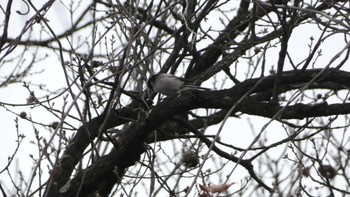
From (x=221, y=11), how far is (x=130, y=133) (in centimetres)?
202

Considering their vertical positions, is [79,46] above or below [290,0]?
above

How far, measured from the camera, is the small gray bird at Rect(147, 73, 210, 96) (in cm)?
398

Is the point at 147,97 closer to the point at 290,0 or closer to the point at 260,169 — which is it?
the point at 290,0

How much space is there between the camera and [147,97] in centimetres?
464

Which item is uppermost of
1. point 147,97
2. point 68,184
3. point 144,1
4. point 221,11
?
point 144,1

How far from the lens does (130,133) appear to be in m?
3.78

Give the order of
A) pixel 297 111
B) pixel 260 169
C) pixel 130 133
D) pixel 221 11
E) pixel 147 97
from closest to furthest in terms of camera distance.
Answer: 1. pixel 297 111
2. pixel 130 133
3. pixel 147 97
4. pixel 221 11
5. pixel 260 169

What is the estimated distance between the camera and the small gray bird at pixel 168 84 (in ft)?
13.0

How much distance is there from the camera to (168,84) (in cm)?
405

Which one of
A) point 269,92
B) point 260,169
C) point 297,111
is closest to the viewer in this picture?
point 297,111

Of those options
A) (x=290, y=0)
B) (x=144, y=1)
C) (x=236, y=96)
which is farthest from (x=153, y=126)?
(x=144, y=1)

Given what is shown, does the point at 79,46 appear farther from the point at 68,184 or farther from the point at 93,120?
the point at 68,184

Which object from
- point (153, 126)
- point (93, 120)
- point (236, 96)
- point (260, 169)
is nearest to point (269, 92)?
point (236, 96)

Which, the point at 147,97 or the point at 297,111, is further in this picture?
Answer: the point at 147,97
